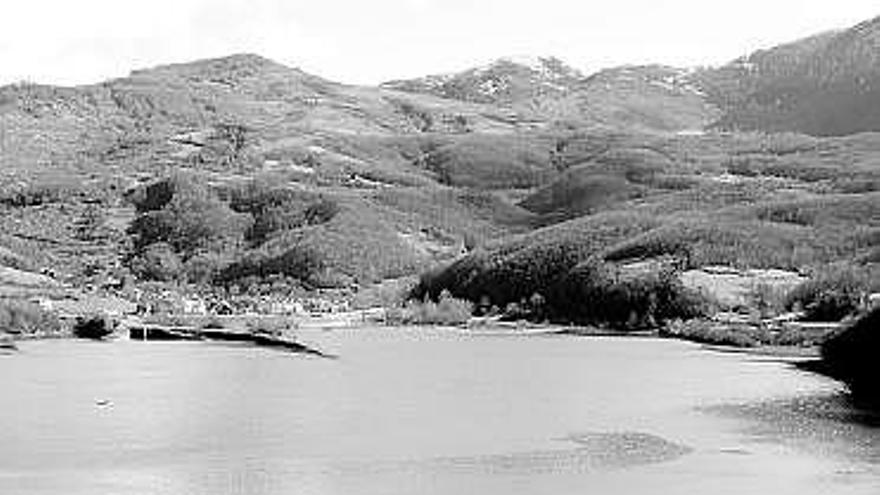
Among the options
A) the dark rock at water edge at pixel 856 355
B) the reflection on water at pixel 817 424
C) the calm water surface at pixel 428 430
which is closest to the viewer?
the calm water surface at pixel 428 430

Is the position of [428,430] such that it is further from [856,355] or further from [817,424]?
→ [856,355]

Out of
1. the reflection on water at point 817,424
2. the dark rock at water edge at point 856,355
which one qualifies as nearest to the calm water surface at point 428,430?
the reflection on water at point 817,424

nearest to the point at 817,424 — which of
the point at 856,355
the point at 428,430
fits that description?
the point at 428,430

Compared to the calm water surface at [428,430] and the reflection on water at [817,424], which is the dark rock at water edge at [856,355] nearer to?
the calm water surface at [428,430]

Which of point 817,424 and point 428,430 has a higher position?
point 817,424

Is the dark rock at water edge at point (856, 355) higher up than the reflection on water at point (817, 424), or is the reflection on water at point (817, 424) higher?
the dark rock at water edge at point (856, 355)

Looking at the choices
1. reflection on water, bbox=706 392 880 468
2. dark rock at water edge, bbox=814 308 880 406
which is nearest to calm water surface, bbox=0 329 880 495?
reflection on water, bbox=706 392 880 468

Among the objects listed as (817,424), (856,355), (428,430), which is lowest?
(428,430)

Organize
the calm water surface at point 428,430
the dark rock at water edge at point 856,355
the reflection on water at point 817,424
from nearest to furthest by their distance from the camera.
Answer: the calm water surface at point 428,430
the reflection on water at point 817,424
the dark rock at water edge at point 856,355

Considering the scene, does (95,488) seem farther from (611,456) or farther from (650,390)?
(650,390)

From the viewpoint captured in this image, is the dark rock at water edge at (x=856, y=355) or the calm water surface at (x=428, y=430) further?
the dark rock at water edge at (x=856, y=355)
